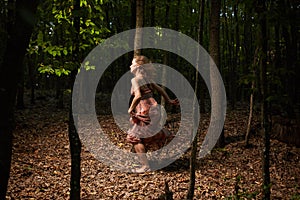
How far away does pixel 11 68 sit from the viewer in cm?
308

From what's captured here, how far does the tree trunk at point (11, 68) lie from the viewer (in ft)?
10.1

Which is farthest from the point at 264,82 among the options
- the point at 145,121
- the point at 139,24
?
the point at 139,24

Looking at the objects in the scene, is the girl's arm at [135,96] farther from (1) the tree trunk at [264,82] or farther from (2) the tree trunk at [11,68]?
(2) the tree trunk at [11,68]

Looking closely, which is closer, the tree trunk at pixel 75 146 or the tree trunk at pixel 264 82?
the tree trunk at pixel 264 82

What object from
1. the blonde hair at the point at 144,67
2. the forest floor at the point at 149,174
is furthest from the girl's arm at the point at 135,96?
the forest floor at the point at 149,174

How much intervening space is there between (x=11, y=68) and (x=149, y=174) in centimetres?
420

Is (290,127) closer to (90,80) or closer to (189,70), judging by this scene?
(90,80)

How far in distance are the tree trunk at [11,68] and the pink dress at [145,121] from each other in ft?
10.9

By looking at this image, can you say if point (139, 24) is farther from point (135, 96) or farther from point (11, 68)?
point (11, 68)

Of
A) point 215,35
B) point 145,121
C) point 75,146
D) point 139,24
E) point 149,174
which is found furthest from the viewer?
point 215,35

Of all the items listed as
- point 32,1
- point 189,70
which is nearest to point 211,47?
point 32,1

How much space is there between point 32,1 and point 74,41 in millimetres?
887

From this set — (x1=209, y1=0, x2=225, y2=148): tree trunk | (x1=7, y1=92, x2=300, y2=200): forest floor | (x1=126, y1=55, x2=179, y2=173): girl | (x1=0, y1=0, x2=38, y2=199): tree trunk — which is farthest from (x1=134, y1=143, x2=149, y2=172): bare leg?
A: (x1=0, y1=0, x2=38, y2=199): tree trunk

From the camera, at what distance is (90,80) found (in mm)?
18469
